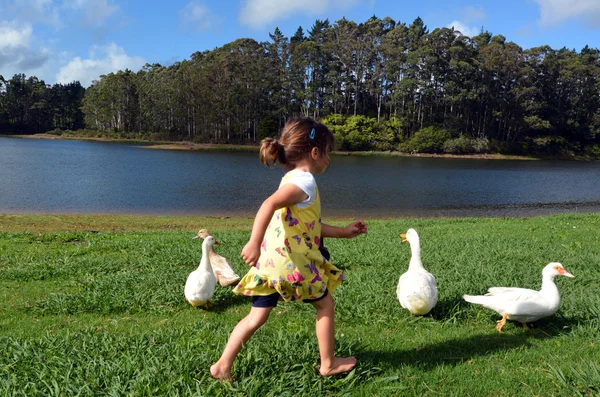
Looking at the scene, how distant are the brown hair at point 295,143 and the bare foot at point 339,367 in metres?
1.44

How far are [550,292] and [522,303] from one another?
40 cm

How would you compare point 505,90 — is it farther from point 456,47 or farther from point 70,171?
point 70,171

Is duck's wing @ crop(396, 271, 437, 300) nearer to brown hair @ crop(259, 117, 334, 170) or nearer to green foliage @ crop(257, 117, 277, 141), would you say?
brown hair @ crop(259, 117, 334, 170)

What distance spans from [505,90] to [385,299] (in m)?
73.6

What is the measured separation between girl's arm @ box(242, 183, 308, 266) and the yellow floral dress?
140 millimetres

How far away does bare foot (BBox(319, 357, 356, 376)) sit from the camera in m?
3.18

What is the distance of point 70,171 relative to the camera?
3222cm

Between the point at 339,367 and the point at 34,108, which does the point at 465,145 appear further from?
the point at 34,108

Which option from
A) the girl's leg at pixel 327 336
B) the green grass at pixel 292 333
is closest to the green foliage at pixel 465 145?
the green grass at pixel 292 333

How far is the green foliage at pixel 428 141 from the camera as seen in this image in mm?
62938

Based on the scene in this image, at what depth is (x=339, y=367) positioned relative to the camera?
3227 mm

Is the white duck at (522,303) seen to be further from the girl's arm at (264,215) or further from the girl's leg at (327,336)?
the girl's arm at (264,215)

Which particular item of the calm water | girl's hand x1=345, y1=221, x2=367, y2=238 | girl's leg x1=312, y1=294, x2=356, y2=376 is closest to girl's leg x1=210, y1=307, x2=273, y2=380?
girl's leg x1=312, y1=294, x2=356, y2=376

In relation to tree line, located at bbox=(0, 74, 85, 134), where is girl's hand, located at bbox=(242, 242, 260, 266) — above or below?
below
